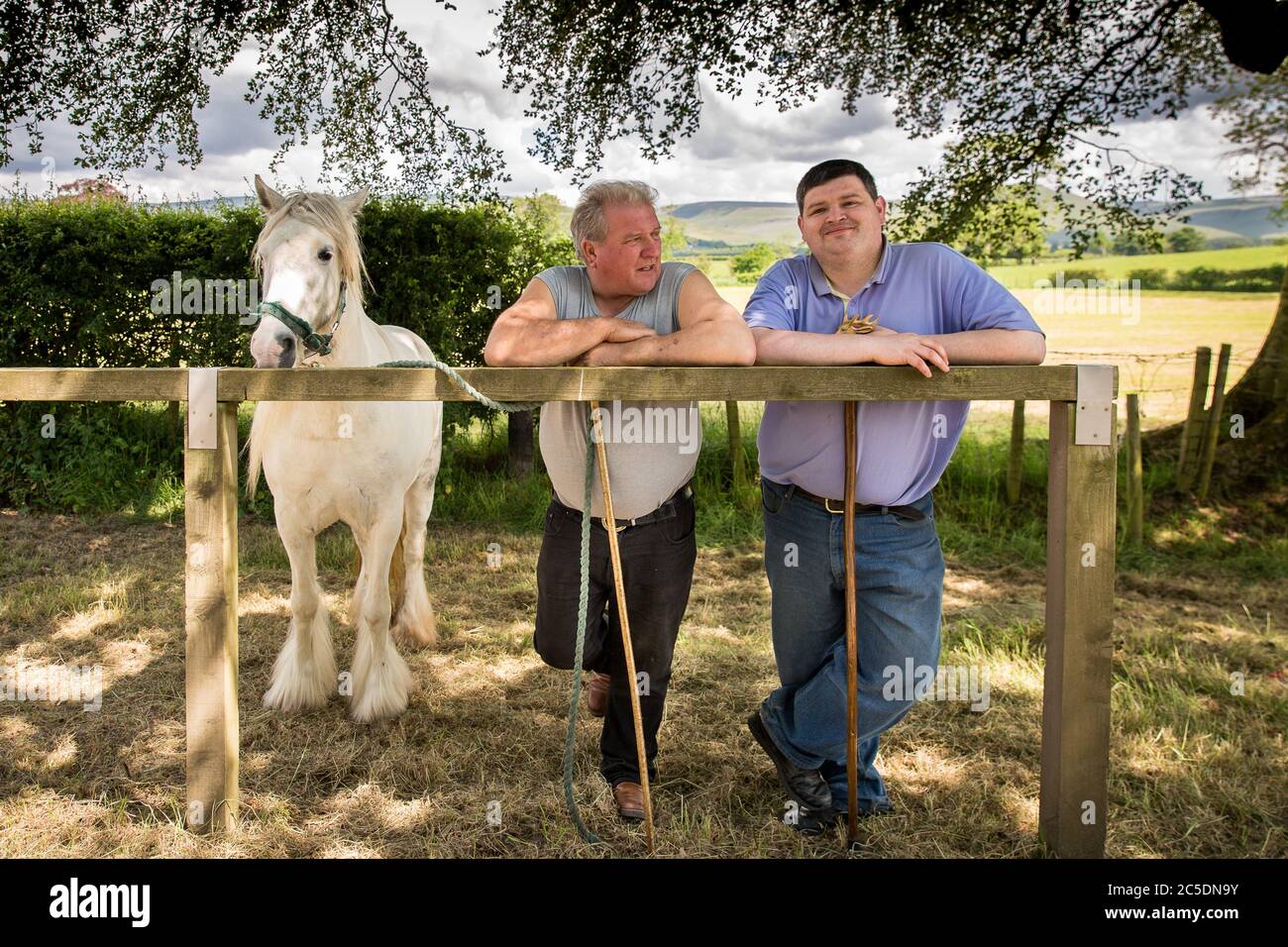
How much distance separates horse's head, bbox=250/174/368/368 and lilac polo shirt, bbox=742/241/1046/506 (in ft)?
5.05

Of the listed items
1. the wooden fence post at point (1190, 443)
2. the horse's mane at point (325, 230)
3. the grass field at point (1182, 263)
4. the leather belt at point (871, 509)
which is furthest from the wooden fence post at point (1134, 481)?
the grass field at point (1182, 263)

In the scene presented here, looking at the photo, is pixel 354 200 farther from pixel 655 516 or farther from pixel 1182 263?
pixel 1182 263

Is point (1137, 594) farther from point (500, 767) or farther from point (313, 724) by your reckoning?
point (313, 724)

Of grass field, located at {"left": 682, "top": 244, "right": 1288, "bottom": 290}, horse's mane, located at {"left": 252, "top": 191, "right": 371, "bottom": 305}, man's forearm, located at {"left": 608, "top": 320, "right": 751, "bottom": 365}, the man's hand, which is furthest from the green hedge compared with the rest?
grass field, located at {"left": 682, "top": 244, "right": 1288, "bottom": 290}

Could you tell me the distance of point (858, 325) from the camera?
8.71 feet

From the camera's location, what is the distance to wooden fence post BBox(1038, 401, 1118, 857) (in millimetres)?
2557

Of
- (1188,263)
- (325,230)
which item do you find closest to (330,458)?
(325,230)

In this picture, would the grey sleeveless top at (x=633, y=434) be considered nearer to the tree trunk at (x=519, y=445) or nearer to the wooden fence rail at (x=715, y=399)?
the wooden fence rail at (x=715, y=399)

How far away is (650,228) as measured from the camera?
2.76 m

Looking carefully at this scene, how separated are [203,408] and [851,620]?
2013 mm

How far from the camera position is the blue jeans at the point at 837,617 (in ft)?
8.98

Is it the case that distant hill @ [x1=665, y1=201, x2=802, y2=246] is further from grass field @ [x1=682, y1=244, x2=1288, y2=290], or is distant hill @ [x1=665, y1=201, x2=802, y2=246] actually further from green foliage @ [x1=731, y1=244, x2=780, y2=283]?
grass field @ [x1=682, y1=244, x2=1288, y2=290]

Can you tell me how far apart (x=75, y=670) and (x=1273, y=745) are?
5.38 m
